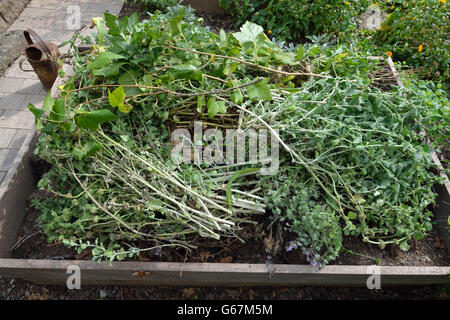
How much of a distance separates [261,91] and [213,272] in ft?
3.22

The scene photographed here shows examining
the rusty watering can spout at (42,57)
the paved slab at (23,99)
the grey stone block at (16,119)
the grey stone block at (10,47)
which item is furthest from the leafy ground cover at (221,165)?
the grey stone block at (10,47)

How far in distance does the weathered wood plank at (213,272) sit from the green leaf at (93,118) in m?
0.72

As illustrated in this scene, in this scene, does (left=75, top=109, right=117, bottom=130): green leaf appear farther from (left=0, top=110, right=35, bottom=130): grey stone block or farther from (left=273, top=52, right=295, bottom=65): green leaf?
(left=0, top=110, right=35, bottom=130): grey stone block

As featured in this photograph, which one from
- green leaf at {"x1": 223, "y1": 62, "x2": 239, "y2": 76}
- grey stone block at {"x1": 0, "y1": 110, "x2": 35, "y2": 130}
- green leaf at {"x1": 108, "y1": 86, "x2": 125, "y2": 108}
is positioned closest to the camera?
green leaf at {"x1": 108, "y1": 86, "x2": 125, "y2": 108}

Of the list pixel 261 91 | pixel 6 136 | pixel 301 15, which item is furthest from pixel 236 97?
pixel 6 136

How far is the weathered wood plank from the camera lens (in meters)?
1.57

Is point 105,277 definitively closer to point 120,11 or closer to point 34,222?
point 34,222

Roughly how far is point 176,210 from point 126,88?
2.42 ft

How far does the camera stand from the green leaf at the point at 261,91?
1.54 m

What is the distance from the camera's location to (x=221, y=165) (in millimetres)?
1845

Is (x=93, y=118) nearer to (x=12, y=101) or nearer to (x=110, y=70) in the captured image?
(x=110, y=70)

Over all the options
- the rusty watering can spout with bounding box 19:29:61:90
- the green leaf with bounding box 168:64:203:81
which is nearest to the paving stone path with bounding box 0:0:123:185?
the rusty watering can spout with bounding box 19:29:61:90

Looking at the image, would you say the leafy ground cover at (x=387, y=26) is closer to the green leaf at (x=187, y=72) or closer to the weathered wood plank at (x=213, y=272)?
the green leaf at (x=187, y=72)
